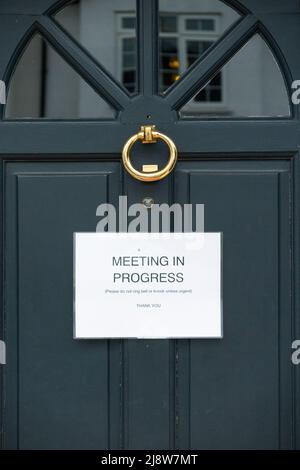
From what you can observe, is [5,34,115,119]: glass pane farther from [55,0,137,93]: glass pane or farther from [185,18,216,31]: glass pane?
[185,18,216,31]: glass pane

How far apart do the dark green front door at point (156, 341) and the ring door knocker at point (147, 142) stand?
0.04 metres

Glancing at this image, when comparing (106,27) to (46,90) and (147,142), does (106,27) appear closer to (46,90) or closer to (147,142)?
(46,90)

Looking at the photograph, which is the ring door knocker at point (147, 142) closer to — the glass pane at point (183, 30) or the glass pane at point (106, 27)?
the glass pane at point (106, 27)

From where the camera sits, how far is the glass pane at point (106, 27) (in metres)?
2.90

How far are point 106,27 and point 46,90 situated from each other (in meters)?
0.51

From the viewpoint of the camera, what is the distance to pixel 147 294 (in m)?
2.61

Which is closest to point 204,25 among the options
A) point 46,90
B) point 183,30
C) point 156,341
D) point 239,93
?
point 183,30

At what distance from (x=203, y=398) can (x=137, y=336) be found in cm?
31

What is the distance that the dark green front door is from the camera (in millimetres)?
2619

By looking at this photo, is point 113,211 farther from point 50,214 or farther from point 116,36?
point 116,36

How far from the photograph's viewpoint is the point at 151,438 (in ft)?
8.66

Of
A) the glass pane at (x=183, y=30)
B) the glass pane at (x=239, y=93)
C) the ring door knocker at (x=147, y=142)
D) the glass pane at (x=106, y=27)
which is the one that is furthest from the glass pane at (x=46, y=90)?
the glass pane at (x=239, y=93)

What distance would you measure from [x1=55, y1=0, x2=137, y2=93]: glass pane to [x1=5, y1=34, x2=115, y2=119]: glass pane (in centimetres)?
15
